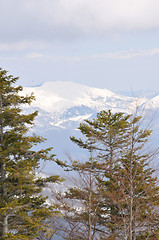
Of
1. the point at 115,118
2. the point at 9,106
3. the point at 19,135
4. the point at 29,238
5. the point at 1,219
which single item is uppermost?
the point at 115,118

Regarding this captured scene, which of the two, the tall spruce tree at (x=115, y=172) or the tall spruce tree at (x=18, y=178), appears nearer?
the tall spruce tree at (x=18, y=178)

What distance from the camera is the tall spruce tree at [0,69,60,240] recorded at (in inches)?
465

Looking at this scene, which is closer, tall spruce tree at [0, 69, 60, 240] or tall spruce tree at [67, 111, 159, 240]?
tall spruce tree at [0, 69, 60, 240]

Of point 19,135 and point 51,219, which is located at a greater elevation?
point 19,135

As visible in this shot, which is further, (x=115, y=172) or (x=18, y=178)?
(x=115, y=172)

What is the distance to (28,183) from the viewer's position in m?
12.2

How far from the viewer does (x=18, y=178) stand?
1159cm

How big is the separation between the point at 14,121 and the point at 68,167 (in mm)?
8869

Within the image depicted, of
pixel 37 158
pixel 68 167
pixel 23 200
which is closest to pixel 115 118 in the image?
pixel 68 167

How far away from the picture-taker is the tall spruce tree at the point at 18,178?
11.8 metres

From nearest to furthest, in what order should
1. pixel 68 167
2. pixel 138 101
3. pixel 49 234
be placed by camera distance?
pixel 49 234 → pixel 138 101 → pixel 68 167

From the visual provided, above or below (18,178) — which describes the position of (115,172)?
above

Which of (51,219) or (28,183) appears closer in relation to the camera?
(28,183)

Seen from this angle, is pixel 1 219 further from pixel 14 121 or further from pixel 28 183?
pixel 14 121
